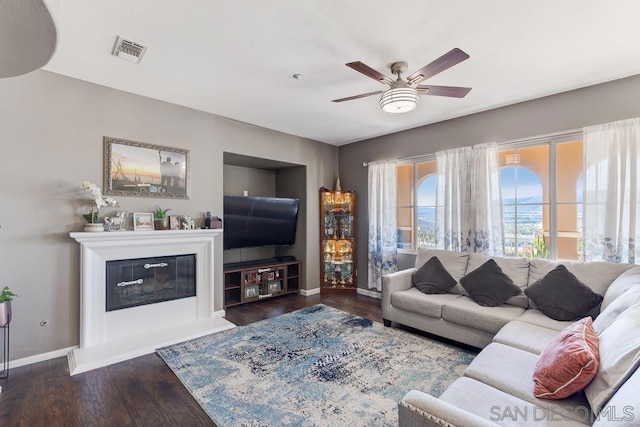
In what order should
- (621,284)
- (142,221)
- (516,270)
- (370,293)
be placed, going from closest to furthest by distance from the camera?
(621,284), (516,270), (142,221), (370,293)

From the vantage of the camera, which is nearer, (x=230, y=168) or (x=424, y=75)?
(x=424, y=75)

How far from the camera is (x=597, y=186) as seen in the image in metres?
2.95

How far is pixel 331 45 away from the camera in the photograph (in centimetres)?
233

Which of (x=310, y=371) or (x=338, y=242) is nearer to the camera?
(x=310, y=371)

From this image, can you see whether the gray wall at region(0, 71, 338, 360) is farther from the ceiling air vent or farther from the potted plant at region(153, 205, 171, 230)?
the ceiling air vent

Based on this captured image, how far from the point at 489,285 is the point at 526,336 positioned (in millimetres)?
862

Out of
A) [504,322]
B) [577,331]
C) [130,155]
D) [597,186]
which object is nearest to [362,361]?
[504,322]

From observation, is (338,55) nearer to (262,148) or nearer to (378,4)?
(378,4)

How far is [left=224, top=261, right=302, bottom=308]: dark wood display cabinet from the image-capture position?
4365 mm

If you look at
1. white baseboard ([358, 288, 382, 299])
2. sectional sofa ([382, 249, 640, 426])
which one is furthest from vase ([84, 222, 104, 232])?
white baseboard ([358, 288, 382, 299])

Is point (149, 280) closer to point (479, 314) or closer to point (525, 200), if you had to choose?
point (479, 314)

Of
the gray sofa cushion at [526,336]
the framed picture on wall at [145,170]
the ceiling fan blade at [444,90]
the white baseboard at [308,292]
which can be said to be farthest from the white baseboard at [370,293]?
the ceiling fan blade at [444,90]

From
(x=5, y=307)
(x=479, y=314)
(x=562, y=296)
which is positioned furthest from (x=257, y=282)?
(x=562, y=296)

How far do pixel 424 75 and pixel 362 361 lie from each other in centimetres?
253
